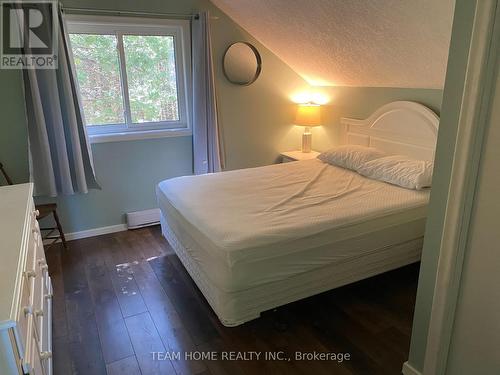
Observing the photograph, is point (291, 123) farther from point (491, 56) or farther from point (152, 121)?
point (491, 56)

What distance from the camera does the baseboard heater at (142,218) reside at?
354cm

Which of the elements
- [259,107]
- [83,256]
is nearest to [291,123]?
[259,107]

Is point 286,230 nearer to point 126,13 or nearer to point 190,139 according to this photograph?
point 190,139

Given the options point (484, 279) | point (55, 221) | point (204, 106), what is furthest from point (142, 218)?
point (484, 279)

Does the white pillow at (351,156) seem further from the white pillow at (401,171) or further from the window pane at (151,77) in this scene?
the window pane at (151,77)

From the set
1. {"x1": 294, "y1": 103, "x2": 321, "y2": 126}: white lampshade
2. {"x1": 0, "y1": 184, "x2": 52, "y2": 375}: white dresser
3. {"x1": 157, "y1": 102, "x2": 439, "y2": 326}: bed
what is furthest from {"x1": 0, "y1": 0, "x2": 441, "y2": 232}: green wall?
{"x1": 0, "y1": 184, "x2": 52, "y2": 375}: white dresser

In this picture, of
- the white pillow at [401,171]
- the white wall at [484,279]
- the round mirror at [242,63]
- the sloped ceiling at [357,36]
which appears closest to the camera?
the white wall at [484,279]

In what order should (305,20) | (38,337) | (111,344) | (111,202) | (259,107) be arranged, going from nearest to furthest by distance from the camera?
(38,337) → (111,344) → (305,20) → (111,202) → (259,107)

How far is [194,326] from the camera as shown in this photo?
215cm

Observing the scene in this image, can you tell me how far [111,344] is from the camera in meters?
2.02

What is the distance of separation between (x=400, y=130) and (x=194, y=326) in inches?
93.2

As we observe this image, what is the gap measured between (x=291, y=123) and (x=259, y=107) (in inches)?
19.6

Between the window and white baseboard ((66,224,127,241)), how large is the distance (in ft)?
2.81

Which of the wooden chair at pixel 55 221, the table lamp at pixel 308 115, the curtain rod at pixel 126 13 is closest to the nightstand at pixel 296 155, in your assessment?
the table lamp at pixel 308 115
